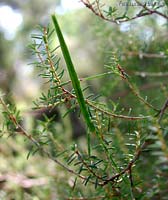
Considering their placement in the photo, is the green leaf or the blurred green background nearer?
the green leaf

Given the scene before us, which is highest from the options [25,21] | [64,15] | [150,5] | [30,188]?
[25,21]

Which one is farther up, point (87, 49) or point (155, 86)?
point (87, 49)

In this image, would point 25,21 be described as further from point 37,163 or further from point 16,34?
point 37,163

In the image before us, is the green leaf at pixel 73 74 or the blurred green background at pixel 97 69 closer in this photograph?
the green leaf at pixel 73 74

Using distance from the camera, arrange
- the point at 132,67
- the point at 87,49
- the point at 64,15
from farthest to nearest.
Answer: the point at 87,49 < the point at 64,15 < the point at 132,67

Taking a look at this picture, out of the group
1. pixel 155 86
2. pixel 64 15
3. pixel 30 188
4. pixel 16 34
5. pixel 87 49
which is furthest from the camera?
pixel 16 34

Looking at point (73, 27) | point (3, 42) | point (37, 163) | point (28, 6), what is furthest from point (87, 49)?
point (28, 6)

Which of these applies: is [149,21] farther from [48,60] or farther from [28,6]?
[28,6]

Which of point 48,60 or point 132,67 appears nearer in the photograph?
point 48,60

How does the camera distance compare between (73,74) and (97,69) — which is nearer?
(73,74)
